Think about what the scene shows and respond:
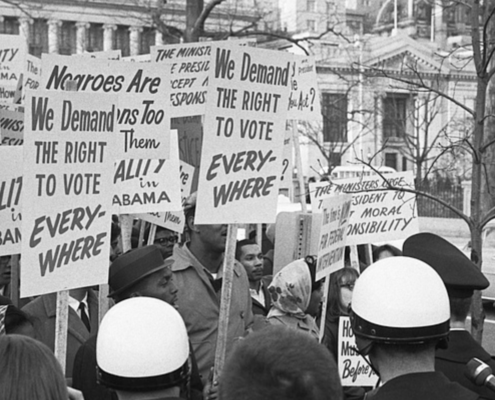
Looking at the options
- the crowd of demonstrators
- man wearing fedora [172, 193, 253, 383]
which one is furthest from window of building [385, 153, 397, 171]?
the crowd of demonstrators

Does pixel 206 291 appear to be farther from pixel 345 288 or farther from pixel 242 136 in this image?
pixel 345 288

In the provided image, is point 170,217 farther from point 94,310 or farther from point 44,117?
point 44,117

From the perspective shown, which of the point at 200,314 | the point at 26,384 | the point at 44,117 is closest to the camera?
the point at 26,384

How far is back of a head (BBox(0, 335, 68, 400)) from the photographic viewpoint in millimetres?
2838

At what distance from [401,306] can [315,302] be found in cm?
358

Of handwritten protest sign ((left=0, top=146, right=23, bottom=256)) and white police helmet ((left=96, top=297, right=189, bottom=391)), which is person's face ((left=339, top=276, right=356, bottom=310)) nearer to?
handwritten protest sign ((left=0, top=146, right=23, bottom=256))

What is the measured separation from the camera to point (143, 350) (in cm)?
285

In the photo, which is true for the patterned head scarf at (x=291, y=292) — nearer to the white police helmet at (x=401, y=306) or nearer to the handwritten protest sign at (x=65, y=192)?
the handwritten protest sign at (x=65, y=192)

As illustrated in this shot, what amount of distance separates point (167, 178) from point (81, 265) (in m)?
2.30

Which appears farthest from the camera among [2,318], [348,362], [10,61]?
[10,61]

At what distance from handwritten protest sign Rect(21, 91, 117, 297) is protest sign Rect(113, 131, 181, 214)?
171 centimetres

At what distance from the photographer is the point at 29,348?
295 cm

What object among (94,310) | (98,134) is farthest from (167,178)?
(98,134)

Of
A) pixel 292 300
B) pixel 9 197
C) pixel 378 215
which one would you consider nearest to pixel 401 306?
pixel 292 300
